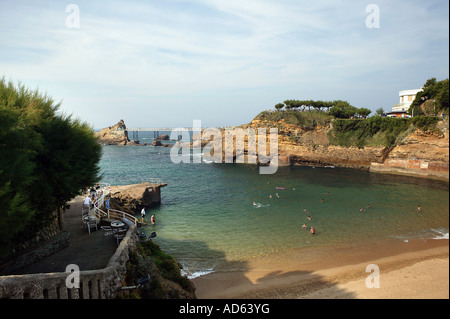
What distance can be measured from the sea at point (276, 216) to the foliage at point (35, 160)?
841cm

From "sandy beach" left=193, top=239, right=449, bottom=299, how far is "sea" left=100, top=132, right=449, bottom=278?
1.38 metres

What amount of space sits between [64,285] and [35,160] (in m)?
7.28

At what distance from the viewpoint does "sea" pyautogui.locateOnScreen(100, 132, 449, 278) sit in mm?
23906

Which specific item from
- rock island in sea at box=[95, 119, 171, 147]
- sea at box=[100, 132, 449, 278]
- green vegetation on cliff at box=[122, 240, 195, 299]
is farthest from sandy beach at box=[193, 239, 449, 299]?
rock island in sea at box=[95, 119, 171, 147]

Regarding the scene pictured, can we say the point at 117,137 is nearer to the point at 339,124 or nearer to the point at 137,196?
the point at 339,124

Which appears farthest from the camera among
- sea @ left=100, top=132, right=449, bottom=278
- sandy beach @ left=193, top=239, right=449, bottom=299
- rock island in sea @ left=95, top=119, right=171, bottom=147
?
rock island in sea @ left=95, top=119, right=171, bottom=147

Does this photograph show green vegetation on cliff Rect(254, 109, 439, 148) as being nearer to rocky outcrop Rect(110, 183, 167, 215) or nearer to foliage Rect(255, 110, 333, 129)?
foliage Rect(255, 110, 333, 129)

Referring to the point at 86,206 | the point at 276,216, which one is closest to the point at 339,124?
the point at 276,216

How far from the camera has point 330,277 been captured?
19.8 m

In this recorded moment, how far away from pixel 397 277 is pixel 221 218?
1791 cm

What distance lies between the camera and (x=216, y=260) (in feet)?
73.4

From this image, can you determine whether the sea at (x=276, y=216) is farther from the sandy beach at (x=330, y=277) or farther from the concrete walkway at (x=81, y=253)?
the concrete walkway at (x=81, y=253)

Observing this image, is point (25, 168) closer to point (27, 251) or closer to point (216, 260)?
point (27, 251)
